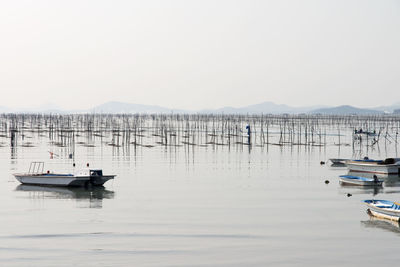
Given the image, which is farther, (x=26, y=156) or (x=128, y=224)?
(x=26, y=156)

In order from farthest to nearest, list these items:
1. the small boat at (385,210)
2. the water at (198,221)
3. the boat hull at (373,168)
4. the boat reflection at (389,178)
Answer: the boat hull at (373,168), the boat reflection at (389,178), the small boat at (385,210), the water at (198,221)

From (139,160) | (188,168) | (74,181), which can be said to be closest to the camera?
(74,181)

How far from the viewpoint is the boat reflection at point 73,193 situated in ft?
148

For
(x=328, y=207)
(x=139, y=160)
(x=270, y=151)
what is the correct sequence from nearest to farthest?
(x=328, y=207) → (x=139, y=160) → (x=270, y=151)

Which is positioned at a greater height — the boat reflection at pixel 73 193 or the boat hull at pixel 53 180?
the boat hull at pixel 53 180

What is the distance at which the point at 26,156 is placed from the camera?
78.9 m

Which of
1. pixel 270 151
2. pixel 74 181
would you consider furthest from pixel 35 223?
pixel 270 151

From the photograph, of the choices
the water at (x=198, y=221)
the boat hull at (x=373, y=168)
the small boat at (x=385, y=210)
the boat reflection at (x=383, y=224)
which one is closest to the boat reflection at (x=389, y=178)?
the boat hull at (x=373, y=168)

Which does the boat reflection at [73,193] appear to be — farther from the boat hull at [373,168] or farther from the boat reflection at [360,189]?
the boat hull at [373,168]

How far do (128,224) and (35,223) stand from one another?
520cm

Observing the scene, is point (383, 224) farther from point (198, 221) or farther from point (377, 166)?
point (377, 166)

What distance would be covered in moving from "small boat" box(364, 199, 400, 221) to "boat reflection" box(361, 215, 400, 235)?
0.23 metres

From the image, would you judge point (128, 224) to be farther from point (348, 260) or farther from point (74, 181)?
point (74, 181)

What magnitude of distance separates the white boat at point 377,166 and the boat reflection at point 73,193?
28.1m
